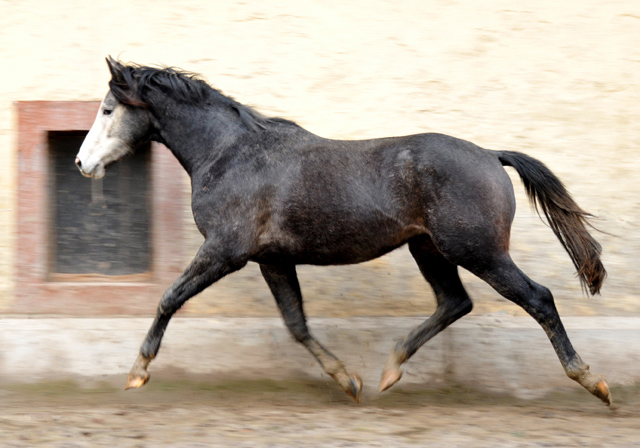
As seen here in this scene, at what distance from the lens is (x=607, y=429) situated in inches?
169

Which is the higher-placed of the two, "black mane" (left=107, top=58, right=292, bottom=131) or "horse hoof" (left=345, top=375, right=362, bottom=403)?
"black mane" (left=107, top=58, right=292, bottom=131)

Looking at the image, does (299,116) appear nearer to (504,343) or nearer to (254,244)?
(254,244)

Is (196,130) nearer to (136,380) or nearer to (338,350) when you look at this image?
(136,380)

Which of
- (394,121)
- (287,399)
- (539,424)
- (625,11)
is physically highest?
(625,11)

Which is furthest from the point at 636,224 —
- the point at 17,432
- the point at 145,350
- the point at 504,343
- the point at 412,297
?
the point at 17,432

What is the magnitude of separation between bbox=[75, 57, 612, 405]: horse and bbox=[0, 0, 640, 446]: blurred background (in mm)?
567

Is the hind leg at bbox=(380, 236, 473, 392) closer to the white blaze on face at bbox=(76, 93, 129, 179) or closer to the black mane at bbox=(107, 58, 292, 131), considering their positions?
the black mane at bbox=(107, 58, 292, 131)

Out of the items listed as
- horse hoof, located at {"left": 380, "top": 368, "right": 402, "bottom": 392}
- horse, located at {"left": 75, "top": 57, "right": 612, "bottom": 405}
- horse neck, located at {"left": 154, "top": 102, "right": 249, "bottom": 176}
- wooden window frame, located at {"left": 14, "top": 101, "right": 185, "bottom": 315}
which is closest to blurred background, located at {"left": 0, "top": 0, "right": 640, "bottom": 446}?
wooden window frame, located at {"left": 14, "top": 101, "right": 185, "bottom": 315}

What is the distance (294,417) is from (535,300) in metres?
1.54

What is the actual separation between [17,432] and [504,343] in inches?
121

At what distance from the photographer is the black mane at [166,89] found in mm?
4801

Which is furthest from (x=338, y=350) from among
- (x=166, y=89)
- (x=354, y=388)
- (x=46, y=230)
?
(x=46, y=230)

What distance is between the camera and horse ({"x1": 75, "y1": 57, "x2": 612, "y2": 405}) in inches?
173

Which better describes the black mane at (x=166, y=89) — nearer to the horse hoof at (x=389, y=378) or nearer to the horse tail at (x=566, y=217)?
the horse tail at (x=566, y=217)
